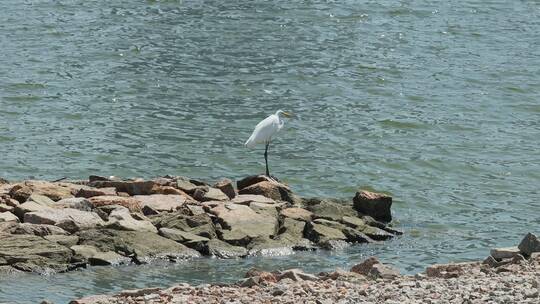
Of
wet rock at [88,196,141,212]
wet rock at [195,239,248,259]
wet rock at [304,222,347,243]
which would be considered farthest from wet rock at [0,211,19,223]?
wet rock at [304,222,347,243]

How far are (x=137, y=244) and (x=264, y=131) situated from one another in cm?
609

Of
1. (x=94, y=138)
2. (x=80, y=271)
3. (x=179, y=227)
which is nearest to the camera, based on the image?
(x=80, y=271)

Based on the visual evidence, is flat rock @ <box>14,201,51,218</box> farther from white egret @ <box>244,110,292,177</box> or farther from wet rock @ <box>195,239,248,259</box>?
white egret @ <box>244,110,292,177</box>

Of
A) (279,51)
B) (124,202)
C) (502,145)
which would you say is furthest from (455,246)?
(279,51)

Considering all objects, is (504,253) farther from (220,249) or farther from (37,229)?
(37,229)

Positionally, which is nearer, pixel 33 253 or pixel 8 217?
pixel 33 253

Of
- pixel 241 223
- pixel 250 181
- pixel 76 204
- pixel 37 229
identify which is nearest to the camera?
pixel 37 229

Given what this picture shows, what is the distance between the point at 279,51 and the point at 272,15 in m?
5.16

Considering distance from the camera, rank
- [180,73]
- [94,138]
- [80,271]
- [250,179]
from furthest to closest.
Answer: [180,73] < [94,138] < [250,179] < [80,271]

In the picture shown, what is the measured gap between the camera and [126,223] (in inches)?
667

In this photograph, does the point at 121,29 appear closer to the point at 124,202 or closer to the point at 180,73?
the point at 180,73

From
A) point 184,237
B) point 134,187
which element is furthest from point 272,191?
point 184,237

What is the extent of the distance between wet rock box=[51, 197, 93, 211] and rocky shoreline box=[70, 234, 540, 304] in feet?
12.8

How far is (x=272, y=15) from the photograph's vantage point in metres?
39.5
